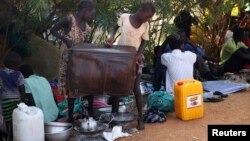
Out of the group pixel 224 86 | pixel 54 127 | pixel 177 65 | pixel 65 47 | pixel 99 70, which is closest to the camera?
pixel 99 70

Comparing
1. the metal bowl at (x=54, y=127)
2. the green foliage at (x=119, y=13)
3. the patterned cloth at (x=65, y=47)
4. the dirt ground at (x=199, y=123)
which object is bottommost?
the dirt ground at (x=199, y=123)

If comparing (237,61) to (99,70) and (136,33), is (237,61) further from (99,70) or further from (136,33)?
(99,70)

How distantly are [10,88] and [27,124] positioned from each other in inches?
24.3

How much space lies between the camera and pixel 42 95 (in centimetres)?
493

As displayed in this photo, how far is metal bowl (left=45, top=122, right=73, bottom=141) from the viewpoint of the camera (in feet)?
14.3

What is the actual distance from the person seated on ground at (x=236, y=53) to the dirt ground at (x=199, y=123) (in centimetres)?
135

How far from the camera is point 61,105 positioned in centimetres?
547

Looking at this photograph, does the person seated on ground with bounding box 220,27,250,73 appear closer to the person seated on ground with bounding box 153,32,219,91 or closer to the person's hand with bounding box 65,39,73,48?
the person seated on ground with bounding box 153,32,219,91

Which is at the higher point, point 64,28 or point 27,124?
point 64,28

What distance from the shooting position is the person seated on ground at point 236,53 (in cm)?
726

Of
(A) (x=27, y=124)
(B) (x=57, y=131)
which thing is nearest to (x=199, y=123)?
(B) (x=57, y=131)

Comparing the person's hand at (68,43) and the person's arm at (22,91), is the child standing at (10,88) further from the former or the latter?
the person's hand at (68,43)

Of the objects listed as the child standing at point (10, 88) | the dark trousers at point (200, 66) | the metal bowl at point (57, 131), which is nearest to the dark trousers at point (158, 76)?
the dark trousers at point (200, 66)

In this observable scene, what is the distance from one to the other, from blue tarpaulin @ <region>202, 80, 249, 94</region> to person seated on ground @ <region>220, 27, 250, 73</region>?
0.60 metres
